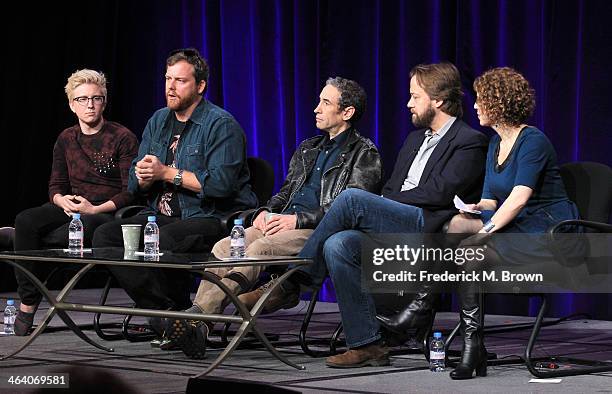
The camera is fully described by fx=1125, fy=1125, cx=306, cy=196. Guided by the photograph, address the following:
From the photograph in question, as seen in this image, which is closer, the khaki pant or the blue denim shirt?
the khaki pant

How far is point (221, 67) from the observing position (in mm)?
7805

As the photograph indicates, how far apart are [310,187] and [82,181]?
1.39 m

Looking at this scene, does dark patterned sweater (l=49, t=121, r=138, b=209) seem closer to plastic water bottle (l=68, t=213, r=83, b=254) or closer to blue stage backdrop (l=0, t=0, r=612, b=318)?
plastic water bottle (l=68, t=213, r=83, b=254)

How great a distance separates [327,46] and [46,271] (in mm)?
2281

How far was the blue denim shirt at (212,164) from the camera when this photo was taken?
Result: 5156mm

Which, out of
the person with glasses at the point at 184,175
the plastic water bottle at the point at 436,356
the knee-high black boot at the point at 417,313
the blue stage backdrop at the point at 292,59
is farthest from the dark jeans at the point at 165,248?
the blue stage backdrop at the point at 292,59

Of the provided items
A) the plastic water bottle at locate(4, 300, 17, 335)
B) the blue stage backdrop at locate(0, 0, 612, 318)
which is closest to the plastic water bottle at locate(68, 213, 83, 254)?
the plastic water bottle at locate(4, 300, 17, 335)

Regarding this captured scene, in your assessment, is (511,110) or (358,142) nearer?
(511,110)

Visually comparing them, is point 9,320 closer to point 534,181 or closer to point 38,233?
point 38,233

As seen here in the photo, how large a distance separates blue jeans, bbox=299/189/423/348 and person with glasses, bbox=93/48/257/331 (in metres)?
0.75

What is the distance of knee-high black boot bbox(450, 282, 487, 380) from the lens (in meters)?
4.01

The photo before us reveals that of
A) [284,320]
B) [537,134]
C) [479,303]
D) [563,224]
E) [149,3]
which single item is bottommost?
[284,320]

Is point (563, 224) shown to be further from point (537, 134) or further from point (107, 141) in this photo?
point (107, 141)

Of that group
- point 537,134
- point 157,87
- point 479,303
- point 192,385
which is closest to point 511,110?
point 537,134
